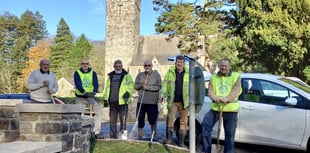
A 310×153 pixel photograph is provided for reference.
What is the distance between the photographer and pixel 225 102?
6.36m

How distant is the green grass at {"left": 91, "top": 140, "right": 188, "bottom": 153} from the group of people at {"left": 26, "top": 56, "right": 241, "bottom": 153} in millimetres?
466

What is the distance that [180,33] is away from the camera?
27094mm

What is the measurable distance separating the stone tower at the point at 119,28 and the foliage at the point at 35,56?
10849 mm

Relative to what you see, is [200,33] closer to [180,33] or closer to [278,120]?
[180,33]

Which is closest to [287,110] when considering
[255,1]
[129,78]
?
[129,78]

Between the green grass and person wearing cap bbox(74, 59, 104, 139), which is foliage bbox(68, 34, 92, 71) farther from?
the green grass

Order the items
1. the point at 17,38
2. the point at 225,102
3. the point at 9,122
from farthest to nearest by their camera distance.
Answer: the point at 17,38
the point at 225,102
the point at 9,122

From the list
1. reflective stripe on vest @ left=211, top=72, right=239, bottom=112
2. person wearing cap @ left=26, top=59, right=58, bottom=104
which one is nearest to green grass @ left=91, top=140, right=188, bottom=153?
reflective stripe on vest @ left=211, top=72, right=239, bottom=112

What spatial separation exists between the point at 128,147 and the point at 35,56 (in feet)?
175

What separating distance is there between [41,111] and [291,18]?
1446cm

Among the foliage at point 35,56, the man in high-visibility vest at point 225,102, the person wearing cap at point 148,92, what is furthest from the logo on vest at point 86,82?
the foliage at point 35,56

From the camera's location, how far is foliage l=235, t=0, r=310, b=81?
53.1 ft

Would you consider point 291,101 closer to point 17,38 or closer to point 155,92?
point 155,92

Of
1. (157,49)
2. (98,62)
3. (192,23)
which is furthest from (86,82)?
(98,62)
